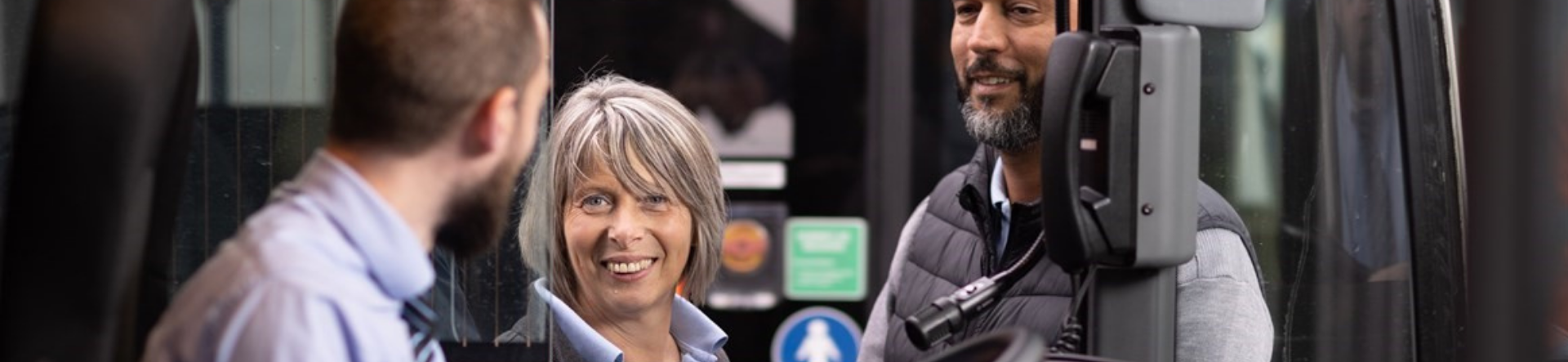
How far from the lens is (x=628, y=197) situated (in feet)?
8.38

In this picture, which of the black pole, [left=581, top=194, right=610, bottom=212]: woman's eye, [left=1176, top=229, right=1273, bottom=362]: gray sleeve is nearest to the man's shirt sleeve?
the black pole

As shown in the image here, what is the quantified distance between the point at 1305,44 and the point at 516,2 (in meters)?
1.59

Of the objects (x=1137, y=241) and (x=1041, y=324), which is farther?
(x=1041, y=324)

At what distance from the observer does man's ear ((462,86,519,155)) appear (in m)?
1.56

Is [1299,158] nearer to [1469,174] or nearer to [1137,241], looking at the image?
[1137,241]

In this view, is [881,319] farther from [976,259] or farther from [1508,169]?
[1508,169]

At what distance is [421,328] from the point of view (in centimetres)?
160

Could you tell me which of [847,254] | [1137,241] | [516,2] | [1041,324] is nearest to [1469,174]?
[1137,241]

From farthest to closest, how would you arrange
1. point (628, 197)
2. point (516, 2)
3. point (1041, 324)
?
point (1041, 324) < point (628, 197) < point (516, 2)

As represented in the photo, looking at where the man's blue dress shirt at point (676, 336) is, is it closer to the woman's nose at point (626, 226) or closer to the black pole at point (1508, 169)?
the woman's nose at point (626, 226)

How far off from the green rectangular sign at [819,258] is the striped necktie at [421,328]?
325 centimetres

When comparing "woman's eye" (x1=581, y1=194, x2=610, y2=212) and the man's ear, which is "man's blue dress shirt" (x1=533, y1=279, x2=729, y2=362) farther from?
the man's ear

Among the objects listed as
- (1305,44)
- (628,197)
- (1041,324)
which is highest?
(1305,44)

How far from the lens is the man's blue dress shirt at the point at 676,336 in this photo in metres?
2.52
